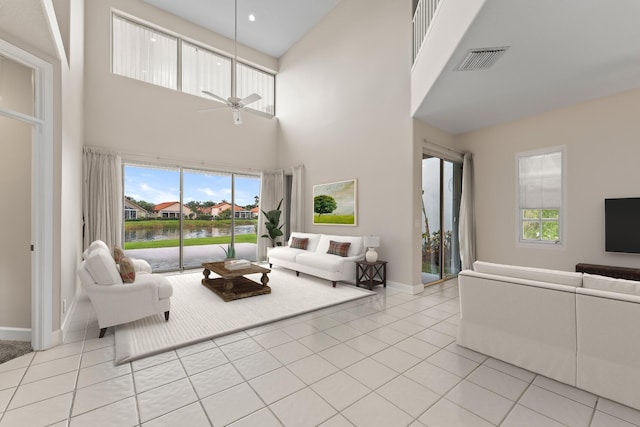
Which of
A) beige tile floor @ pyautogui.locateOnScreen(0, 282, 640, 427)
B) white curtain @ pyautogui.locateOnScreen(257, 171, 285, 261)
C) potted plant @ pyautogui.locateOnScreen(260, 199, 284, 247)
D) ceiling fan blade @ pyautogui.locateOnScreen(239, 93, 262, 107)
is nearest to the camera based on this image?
beige tile floor @ pyautogui.locateOnScreen(0, 282, 640, 427)

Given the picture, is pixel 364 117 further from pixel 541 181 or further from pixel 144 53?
pixel 144 53

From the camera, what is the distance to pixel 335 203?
20.2ft

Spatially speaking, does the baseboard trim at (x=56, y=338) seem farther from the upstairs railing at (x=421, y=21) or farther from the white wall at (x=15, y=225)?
the upstairs railing at (x=421, y=21)

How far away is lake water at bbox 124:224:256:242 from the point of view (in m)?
5.95

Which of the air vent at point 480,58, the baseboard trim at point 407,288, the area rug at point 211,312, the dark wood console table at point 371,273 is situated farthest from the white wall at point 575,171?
the area rug at point 211,312

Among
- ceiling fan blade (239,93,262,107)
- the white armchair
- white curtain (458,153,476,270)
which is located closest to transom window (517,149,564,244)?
white curtain (458,153,476,270)

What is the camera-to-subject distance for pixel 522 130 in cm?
495

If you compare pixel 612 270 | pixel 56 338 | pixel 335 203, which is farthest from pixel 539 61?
pixel 56 338

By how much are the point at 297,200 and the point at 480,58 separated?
496 cm

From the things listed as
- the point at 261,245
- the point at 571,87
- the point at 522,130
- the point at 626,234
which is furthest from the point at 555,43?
the point at 261,245

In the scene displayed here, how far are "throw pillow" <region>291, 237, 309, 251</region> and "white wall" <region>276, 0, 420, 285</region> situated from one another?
565 millimetres

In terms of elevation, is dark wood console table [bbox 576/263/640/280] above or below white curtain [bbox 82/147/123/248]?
below

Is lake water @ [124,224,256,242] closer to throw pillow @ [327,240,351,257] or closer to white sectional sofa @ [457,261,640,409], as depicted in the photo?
throw pillow @ [327,240,351,257]

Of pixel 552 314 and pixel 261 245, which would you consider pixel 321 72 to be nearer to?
pixel 261 245
